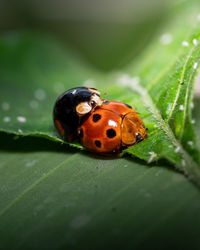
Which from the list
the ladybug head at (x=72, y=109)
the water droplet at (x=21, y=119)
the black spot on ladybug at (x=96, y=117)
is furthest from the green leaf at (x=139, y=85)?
the black spot on ladybug at (x=96, y=117)

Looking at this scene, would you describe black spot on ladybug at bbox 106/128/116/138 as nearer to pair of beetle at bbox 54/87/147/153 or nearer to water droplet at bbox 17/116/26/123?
pair of beetle at bbox 54/87/147/153

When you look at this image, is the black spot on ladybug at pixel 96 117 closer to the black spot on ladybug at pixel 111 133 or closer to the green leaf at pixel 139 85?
the black spot on ladybug at pixel 111 133

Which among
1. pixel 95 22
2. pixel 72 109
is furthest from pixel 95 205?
pixel 95 22

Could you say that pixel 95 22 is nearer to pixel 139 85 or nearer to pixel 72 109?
pixel 139 85

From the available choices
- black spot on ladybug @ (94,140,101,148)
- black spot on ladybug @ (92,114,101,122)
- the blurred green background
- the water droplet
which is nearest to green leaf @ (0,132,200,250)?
black spot on ladybug @ (94,140,101,148)

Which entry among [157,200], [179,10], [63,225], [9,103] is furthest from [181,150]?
[179,10]

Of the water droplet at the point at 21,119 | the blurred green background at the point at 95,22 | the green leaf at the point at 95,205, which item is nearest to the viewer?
the green leaf at the point at 95,205

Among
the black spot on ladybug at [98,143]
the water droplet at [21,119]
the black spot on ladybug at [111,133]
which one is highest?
the water droplet at [21,119]
